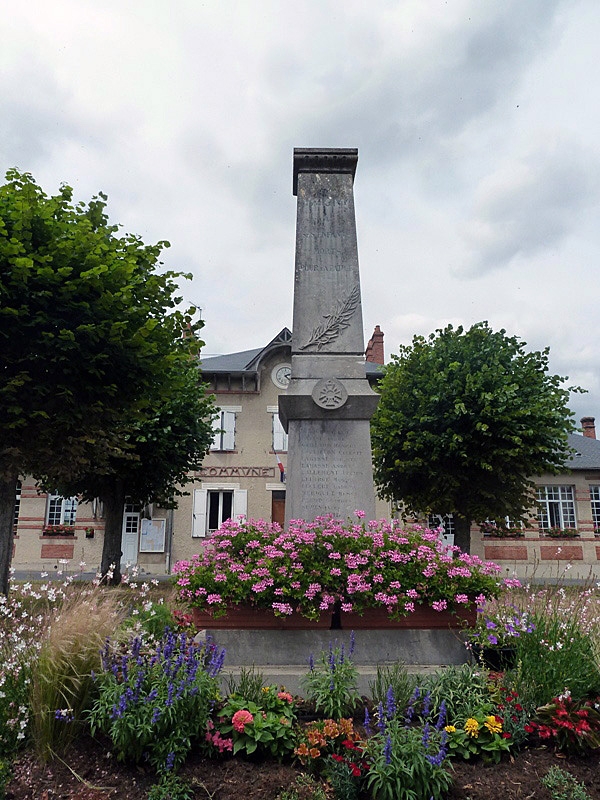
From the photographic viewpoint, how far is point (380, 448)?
13.1 m

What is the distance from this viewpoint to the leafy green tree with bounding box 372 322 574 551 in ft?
39.6

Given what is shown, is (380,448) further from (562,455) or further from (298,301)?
(298,301)

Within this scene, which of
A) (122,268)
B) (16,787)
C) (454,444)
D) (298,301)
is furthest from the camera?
(454,444)

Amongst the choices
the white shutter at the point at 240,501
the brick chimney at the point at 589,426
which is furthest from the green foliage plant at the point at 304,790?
the brick chimney at the point at 589,426

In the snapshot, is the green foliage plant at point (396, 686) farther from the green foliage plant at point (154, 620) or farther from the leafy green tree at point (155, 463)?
the leafy green tree at point (155, 463)

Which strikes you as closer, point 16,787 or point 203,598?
point 16,787

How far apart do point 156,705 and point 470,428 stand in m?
10.3

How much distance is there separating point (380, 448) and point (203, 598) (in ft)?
30.2

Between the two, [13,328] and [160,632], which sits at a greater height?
[13,328]

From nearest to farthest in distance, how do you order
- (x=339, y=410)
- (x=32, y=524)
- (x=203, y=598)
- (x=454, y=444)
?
(x=203, y=598) → (x=339, y=410) → (x=454, y=444) → (x=32, y=524)

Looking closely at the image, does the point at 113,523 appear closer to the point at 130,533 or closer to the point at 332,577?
the point at 130,533

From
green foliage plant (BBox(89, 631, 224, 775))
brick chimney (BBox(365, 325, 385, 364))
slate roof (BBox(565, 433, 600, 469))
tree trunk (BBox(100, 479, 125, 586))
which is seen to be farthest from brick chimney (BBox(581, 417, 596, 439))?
green foliage plant (BBox(89, 631, 224, 775))

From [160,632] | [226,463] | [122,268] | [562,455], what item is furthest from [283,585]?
[226,463]

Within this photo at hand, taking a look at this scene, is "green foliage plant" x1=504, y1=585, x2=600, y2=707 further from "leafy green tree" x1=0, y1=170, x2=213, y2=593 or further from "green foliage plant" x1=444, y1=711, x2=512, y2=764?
"leafy green tree" x1=0, y1=170, x2=213, y2=593
